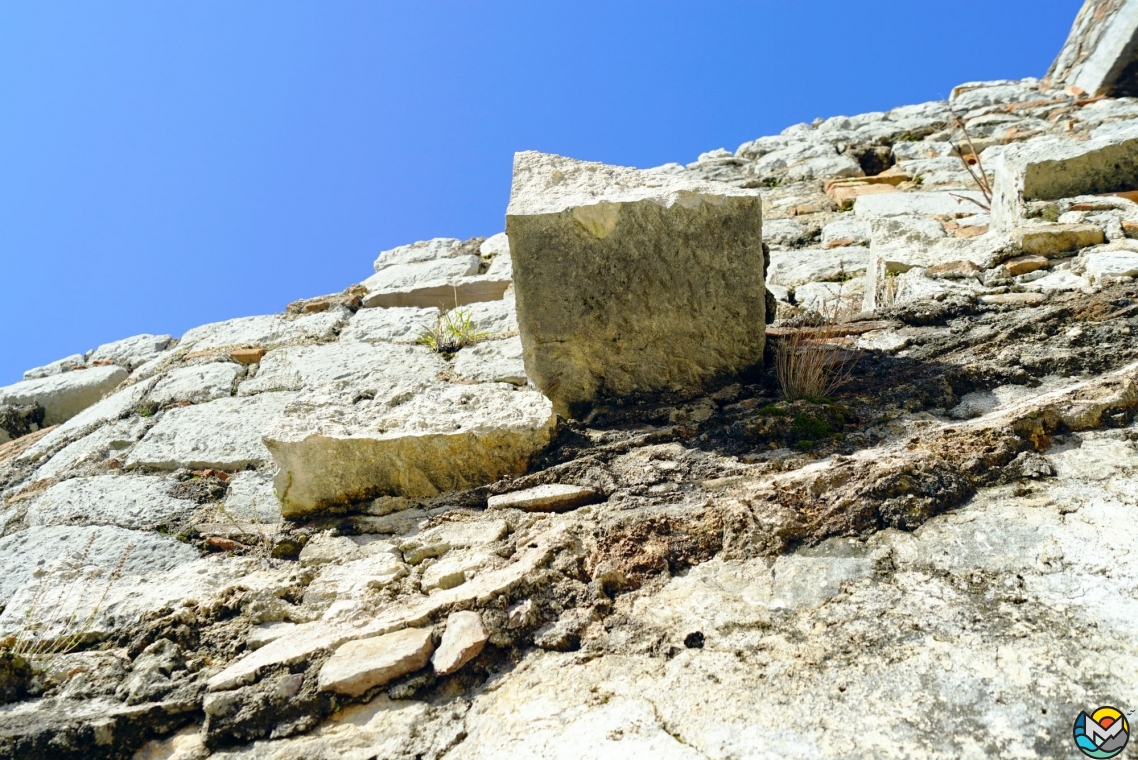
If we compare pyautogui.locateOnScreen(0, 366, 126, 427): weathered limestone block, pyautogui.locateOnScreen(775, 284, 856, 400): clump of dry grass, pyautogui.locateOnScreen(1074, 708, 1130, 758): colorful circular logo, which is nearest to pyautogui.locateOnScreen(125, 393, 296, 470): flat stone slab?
pyautogui.locateOnScreen(0, 366, 126, 427): weathered limestone block

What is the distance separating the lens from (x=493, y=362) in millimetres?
3516

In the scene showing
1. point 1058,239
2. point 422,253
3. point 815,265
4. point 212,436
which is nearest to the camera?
point 212,436

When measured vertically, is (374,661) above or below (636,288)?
below

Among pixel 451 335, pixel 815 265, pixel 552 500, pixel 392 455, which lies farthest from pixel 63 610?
pixel 815 265

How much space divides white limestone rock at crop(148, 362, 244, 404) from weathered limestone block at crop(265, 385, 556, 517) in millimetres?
1388

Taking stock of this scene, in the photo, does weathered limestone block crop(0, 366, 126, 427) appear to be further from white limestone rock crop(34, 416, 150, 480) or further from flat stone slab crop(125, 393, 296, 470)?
flat stone slab crop(125, 393, 296, 470)

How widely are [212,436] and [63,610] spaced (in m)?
1.11

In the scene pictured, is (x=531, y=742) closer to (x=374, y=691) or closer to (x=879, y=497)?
(x=374, y=691)

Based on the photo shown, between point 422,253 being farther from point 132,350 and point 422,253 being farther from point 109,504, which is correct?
point 109,504

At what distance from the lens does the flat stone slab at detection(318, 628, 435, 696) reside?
159 centimetres

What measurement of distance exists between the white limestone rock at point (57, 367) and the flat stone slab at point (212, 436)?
2035mm

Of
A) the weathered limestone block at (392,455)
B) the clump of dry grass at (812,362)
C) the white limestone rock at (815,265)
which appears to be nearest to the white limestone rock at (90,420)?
the weathered limestone block at (392,455)

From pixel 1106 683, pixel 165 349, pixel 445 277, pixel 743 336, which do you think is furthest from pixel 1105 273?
pixel 165 349

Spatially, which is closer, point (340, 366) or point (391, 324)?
point (340, 366)
